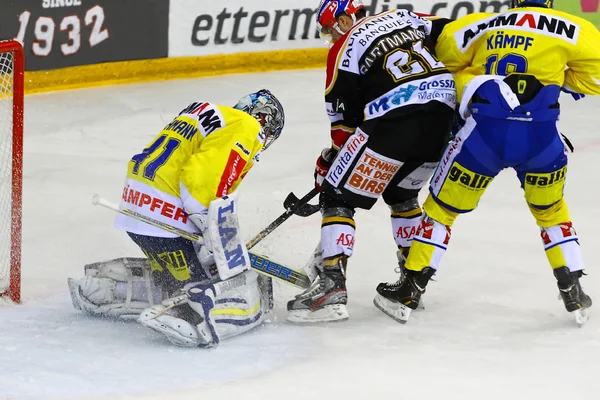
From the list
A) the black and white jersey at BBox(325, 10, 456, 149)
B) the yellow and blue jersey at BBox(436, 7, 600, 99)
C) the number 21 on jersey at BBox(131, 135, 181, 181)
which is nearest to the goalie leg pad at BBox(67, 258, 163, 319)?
the number 21 on jersey at BBox(131, 135, 181, 181)

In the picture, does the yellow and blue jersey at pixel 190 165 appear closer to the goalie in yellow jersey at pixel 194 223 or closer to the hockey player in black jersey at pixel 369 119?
the goalie in yellow jersey at pixel 194 223

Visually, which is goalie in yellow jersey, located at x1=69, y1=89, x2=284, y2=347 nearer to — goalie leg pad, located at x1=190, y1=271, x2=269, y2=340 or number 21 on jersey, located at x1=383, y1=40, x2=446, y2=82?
goalie leg pad, located at x1=190, y1=271, x2=269, y2=340

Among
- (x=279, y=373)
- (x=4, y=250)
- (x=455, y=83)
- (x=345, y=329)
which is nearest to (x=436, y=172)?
(x=455, y=83)

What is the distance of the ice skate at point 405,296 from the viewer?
13.1 feet

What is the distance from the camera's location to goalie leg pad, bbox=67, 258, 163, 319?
4.00m

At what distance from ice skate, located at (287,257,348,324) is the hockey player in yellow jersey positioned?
17 centimetres

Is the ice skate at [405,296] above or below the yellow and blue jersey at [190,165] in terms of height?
below

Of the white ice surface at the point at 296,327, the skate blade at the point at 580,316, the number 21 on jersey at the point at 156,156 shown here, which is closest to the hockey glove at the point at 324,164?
the white ice surface at the point at 296,327

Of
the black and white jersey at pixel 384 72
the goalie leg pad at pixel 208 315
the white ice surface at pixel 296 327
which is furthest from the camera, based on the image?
the black and white jersey at pixel 384 72

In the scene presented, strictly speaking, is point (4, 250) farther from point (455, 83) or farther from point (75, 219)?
point (455, 83)

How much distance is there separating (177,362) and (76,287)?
2.09ft

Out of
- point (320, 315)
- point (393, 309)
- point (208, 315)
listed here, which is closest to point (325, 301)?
point (320, 315)

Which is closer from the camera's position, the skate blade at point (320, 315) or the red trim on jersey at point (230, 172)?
the red trim on jersey at point (230, 172)

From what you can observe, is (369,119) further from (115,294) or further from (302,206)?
(115,294)
